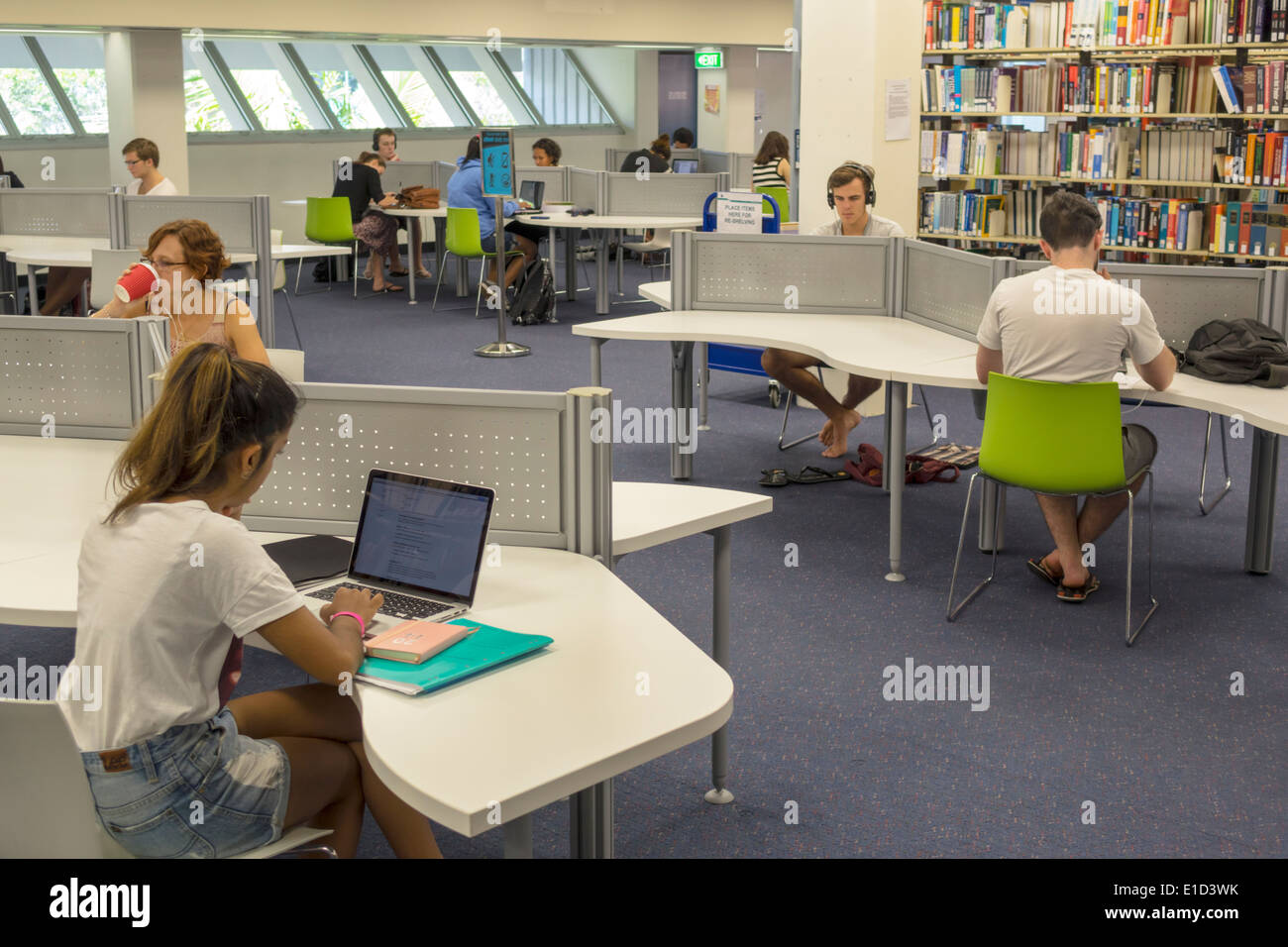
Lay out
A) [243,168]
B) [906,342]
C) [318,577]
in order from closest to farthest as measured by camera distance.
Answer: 1. [318,577]
2. [906,342]
3. [243,168]

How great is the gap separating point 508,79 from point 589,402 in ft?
45.1

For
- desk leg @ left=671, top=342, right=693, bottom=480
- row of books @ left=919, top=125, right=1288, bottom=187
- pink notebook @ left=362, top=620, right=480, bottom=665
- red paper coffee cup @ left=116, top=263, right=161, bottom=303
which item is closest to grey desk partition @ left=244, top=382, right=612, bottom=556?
pink notebook @ left=362, top=620, right=480, bottom=665

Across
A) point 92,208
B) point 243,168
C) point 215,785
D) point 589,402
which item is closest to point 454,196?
point 92,208

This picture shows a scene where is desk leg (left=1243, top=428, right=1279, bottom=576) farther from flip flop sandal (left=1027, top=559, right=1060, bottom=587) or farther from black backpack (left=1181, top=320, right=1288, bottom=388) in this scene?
flip flop sandal (left=1027, top=559, right=1060, bottom=587)

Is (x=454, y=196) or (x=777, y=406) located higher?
(x=454, y=196)

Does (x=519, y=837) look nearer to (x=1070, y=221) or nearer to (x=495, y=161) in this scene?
(x=1070, y=221)

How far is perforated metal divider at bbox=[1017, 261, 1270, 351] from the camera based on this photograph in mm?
4191

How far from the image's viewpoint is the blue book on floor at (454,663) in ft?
6.50

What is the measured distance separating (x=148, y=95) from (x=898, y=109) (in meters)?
7.28

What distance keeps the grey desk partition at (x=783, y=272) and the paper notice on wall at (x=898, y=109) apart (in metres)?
1.25

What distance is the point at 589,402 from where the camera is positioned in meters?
2.46

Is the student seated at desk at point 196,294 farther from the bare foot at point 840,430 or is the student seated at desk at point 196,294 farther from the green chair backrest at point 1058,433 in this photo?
the bare foot at point 840,430

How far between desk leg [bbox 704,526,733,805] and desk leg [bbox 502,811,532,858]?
1.10 m
